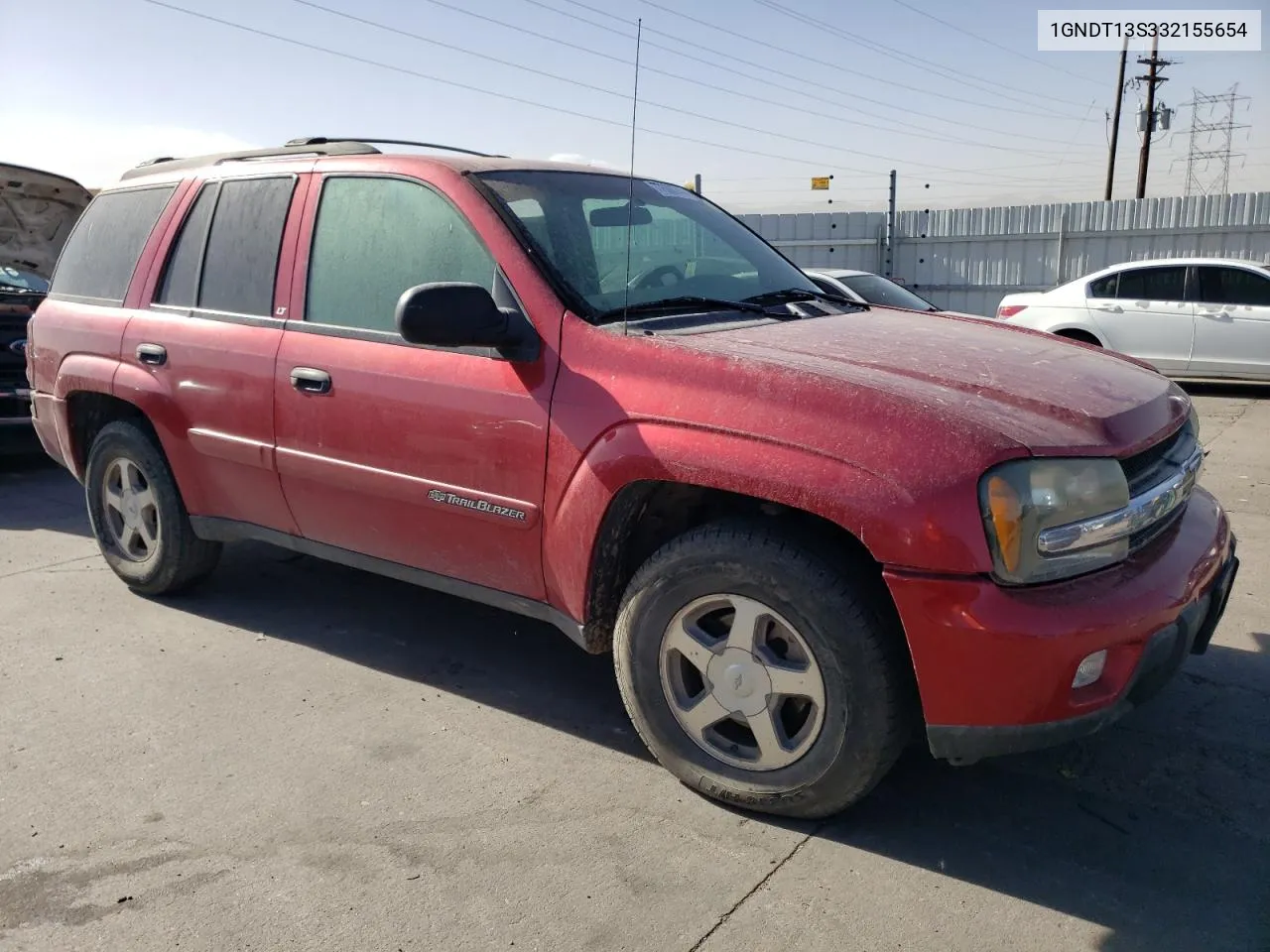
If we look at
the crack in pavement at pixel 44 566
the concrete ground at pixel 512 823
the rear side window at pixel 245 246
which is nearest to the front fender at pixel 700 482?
the concrete ground at pixel 512 823

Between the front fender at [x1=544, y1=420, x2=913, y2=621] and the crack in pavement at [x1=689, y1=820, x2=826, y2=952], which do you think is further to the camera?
the front fender at [x1=544, y1=420, x2=913, y2=621]

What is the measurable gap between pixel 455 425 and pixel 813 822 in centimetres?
156

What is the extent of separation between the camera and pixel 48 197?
813 cm

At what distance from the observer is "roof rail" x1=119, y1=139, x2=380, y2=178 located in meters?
3.89

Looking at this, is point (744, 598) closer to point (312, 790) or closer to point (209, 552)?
point (312, 790)

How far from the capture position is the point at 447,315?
2896 mm

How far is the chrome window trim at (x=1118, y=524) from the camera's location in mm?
2428

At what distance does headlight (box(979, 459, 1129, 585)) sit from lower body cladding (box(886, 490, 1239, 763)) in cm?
5

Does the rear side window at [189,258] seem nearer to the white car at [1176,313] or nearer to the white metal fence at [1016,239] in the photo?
the white car at [1176,313]

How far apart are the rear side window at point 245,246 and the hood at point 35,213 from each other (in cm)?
484

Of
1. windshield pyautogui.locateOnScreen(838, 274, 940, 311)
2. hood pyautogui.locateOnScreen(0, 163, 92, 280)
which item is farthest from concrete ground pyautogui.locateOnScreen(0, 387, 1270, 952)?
windshield pyautogui.locateOnScreen(838, 274, 940, 311)

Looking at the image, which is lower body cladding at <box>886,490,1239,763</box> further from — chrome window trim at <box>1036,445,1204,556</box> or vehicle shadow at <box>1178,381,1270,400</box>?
vehicle shadow at <box>1178,381,1270,400</box>

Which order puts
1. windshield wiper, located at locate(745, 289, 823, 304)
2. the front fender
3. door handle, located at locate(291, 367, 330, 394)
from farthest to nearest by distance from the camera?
windshield wiper, located at locate(745, 289, 823, 304) → door handle, located at locate(291, 367, 330, 394) → the front fender

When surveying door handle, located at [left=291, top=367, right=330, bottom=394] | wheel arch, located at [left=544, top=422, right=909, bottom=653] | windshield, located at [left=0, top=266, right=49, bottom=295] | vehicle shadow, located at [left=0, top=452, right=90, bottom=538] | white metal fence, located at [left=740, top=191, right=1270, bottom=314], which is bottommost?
vehicle shadow, located at [left=0, top=452, right=90, bottom=538]
